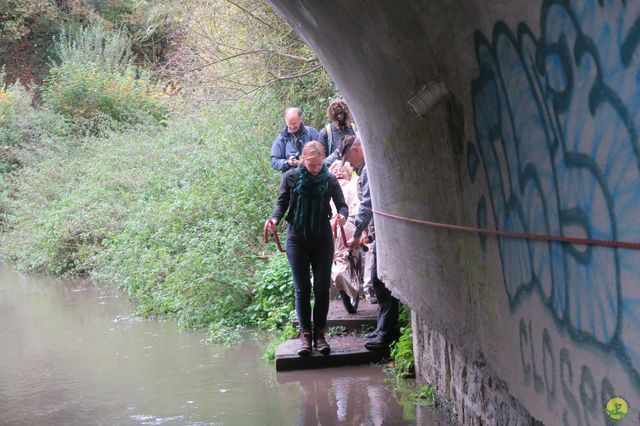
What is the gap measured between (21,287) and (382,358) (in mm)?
10126

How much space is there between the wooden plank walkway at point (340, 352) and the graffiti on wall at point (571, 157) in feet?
13.6

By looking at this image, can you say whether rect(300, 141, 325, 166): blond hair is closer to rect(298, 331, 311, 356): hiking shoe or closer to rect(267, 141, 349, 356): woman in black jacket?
rect(267, 141, 349, 356): woman in black jacket

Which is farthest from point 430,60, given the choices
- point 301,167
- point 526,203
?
point 301,167

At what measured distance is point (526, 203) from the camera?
372cm

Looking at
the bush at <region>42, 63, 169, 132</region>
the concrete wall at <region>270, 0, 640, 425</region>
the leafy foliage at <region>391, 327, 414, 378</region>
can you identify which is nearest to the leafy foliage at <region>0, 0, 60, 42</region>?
the bush at <region>42, 63, 169, 132</region>

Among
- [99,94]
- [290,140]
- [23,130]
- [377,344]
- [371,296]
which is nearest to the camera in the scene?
[377,344]

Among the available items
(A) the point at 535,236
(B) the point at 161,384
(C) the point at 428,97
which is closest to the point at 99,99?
(B) the point at 161,384

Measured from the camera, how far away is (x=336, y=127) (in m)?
9.48

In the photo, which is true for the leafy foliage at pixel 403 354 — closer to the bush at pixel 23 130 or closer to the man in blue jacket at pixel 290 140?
the man in blue jacket at pixel 290 140

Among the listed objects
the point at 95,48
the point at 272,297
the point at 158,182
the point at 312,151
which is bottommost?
the point at 272,297

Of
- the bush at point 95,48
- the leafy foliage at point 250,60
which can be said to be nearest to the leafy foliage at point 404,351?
the leafy foliage at point 250,60

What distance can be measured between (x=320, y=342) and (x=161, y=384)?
151cm

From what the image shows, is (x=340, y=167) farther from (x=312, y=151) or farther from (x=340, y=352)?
(x=340, y=352)

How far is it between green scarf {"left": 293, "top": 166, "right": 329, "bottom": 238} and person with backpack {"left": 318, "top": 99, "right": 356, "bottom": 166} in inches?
50.3
